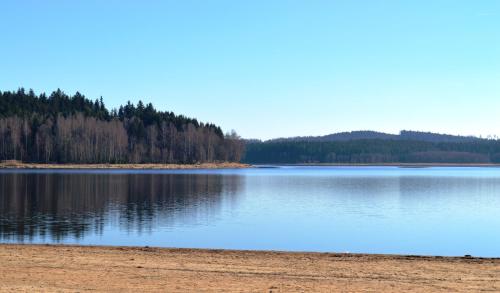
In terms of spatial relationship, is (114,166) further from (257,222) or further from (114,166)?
(257,222)

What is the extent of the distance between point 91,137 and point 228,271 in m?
154

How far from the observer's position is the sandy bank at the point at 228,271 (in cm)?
1641

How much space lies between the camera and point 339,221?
38.8m

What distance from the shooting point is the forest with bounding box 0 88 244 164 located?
16025 centimetres

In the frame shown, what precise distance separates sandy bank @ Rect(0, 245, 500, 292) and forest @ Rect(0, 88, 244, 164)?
5594 inches

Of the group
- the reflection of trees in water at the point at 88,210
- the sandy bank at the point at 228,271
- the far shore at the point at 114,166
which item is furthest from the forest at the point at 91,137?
the sandy bank at the point at 228,271

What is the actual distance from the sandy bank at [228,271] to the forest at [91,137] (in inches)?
5594

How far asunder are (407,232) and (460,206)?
1907 cm

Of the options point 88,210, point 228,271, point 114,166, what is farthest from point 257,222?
point 114,166

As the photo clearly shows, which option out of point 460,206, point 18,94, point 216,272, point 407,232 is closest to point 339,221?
point 407,232

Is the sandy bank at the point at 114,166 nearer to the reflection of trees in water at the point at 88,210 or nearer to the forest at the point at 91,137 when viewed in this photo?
the forest at the point at 91,137

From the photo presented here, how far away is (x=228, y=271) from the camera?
1909 cm

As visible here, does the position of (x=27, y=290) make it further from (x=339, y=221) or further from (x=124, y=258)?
(x=339, y=221)

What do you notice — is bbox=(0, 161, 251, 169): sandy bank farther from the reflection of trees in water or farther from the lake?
the lake
